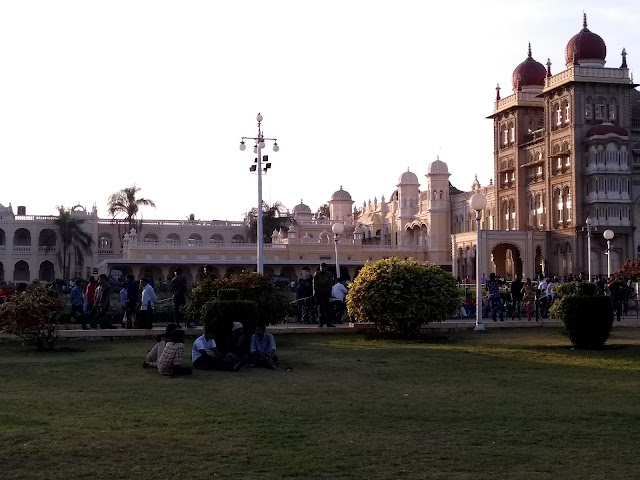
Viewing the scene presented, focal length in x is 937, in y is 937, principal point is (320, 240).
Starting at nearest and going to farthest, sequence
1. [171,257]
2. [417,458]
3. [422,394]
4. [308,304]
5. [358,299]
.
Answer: [417,458] → [422,394] → [358,299] → [308,304] → [171,257]

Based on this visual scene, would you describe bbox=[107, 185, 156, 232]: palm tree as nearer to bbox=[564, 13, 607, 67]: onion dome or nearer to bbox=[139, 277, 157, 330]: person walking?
bbox=[564, 13, 607, 67]: onion dome

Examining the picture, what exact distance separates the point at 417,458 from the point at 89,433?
9.65 ft

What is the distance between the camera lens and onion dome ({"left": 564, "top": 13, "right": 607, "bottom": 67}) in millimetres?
52625

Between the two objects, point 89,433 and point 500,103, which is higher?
point 500,103

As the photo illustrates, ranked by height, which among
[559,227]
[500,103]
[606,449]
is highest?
[500,103]

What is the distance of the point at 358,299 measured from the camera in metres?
18.7

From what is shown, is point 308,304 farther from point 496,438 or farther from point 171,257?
point 171,257

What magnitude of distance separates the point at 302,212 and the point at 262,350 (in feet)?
246

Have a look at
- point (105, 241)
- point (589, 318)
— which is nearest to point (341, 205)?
point (105, 241)

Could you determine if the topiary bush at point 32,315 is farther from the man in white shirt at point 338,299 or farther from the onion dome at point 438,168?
the onion dome at point 438,168

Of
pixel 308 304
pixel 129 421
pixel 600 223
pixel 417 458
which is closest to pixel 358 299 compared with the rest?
pixel 308 304

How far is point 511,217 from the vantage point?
6025 centimetres

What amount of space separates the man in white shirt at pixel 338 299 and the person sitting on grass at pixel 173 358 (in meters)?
9.35

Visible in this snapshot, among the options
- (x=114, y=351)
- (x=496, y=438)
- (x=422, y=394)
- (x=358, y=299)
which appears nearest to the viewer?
(x=496, y=438)
